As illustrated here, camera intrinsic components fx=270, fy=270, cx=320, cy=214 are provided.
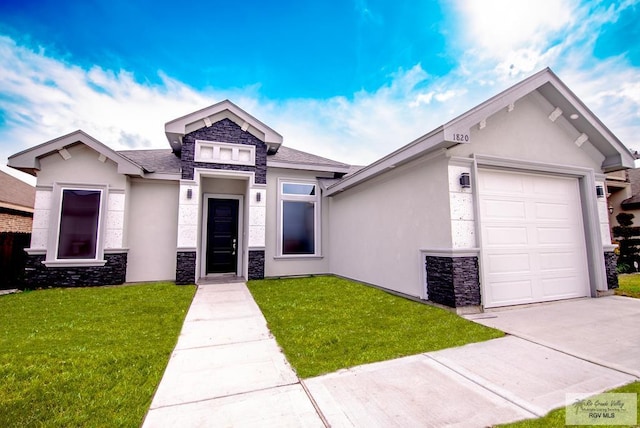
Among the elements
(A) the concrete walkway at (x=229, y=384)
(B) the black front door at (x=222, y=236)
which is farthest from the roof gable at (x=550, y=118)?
(B) the black front door at (x=222, y=236)

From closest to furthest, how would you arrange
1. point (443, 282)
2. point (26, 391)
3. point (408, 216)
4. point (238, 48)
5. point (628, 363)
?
point (26, 391)
point (628, 363)
point (443, 282)
point (408, 216)
point (238, 48)

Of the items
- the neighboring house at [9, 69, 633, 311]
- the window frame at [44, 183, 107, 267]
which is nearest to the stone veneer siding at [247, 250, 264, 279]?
the neighboring house at [9, 69, 633, 311]

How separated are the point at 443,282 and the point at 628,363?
234cm

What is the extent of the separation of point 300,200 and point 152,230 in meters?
4.64

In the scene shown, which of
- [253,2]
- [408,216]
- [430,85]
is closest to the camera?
[408,216]

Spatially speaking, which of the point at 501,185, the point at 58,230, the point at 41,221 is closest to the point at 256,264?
the point at 58,230

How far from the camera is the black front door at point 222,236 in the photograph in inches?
357

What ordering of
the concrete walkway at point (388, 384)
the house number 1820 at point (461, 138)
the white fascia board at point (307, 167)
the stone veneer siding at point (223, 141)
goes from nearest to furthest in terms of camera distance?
the concrete walkway at point (388, 384) → the house number 1820 at point (461, 138) → the stone veneer siding at point (223, 141) → the white fascia board at point (307, 167)

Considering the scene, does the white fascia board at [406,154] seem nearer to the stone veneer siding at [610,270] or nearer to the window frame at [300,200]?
the window frame at [300,200]

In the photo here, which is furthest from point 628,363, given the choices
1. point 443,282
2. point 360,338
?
point 360,338

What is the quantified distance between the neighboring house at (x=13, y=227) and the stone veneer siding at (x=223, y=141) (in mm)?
4955

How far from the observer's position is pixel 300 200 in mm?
9383

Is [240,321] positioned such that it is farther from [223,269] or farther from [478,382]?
[223,269]

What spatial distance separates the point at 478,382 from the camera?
2566 millimetres
